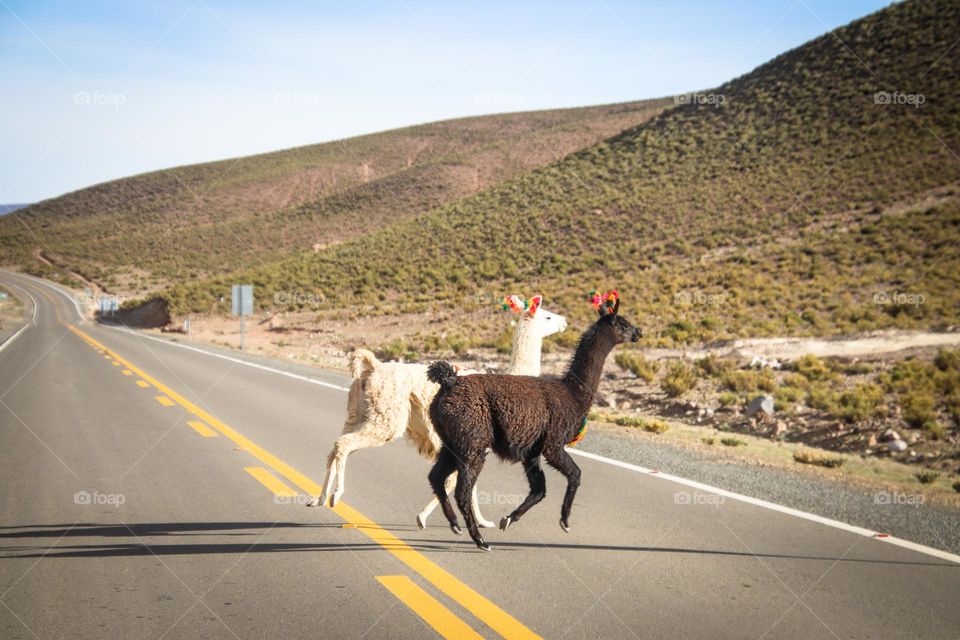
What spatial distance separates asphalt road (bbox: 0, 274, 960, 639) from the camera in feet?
13.6

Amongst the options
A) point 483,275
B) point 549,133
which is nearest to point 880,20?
point 483,275

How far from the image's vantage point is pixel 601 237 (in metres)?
48.4

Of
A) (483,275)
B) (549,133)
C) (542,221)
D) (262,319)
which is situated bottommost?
(262,319)

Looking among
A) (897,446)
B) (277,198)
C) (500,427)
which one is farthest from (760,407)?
(277,198)

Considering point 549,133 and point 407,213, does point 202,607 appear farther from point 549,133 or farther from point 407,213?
point 549,133

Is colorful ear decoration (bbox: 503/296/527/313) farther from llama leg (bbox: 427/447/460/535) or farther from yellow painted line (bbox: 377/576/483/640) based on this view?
yellow painted line (bbox: 377/576/483/640)

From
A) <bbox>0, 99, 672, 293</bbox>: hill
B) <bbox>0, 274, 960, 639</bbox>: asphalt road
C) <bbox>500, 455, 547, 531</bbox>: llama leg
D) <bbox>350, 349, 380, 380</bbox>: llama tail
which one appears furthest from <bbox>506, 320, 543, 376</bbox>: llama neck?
<bbox>0, 99, 672, 293</bbox>: hill

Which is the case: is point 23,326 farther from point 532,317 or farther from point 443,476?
point 443,476

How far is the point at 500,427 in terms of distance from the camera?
507cm

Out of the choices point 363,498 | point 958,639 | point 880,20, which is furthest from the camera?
point 880,20

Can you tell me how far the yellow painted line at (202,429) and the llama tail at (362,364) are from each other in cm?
497

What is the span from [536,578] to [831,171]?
4792 cm

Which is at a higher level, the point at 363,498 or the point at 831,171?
the point at 831,171

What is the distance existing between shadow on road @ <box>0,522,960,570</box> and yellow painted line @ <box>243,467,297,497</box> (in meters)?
1.10
